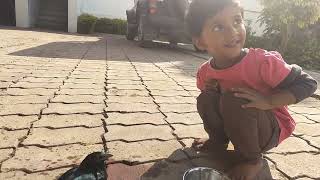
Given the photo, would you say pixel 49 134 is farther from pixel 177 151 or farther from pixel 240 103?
pixel 240 103

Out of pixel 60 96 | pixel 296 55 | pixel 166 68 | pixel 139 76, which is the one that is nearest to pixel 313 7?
pixel 296 55

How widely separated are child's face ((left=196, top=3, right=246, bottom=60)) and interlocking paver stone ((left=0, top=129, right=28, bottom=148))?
4.66 feet

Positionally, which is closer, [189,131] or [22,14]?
[189,131]

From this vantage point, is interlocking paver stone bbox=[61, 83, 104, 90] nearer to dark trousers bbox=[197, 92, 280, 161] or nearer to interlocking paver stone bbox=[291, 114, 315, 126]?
interlocking paver stone bbox=[291, 114, 315, 126]

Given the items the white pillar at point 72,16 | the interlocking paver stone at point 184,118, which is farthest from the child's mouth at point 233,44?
the white pillar at point 72,16

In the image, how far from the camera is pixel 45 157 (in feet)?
6.87

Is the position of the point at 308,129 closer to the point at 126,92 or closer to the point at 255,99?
the point at 255,99

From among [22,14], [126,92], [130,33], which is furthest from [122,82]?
[22,14]

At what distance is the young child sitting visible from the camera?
1.77 metres

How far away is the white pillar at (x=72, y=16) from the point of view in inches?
665

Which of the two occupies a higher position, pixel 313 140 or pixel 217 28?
pixel 217 28

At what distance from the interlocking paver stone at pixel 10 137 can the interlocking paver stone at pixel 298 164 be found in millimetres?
1687

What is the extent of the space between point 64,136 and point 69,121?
0.34 m

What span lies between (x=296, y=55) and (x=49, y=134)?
32.0ft
